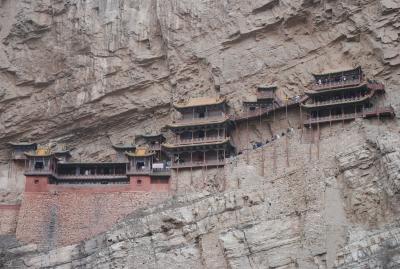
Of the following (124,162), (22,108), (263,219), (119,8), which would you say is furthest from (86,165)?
(263,219)

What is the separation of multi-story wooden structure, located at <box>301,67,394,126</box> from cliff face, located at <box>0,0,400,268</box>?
3.41ft

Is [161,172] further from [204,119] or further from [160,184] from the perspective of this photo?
[204,119]

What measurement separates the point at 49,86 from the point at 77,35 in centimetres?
381

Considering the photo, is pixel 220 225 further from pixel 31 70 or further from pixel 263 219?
pixel 31 70

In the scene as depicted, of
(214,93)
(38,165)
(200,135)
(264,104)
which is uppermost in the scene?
(214,93)

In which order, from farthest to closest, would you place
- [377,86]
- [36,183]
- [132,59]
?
[132,59] < [36,183] < [377,86]

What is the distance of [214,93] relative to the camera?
45594mm

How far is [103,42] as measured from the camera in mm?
47312

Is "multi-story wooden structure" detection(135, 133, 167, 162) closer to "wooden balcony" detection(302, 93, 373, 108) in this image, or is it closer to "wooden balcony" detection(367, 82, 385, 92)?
"wooden balcony" detection(302, 93, 373, 108)

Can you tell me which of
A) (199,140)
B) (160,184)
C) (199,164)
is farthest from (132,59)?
(160,184)

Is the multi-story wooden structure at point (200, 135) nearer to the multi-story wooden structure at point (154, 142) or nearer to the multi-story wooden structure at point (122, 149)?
the multi-story wooden structure at point (154, 142)

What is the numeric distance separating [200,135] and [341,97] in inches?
341

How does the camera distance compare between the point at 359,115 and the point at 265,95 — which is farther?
the point at 265,95

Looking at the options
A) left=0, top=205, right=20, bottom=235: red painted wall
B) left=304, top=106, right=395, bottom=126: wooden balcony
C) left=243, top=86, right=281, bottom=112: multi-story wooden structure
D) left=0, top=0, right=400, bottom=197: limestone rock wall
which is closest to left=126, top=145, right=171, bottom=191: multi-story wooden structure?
left=0, top=0, right=400, bottom=197: limestone rock wall
